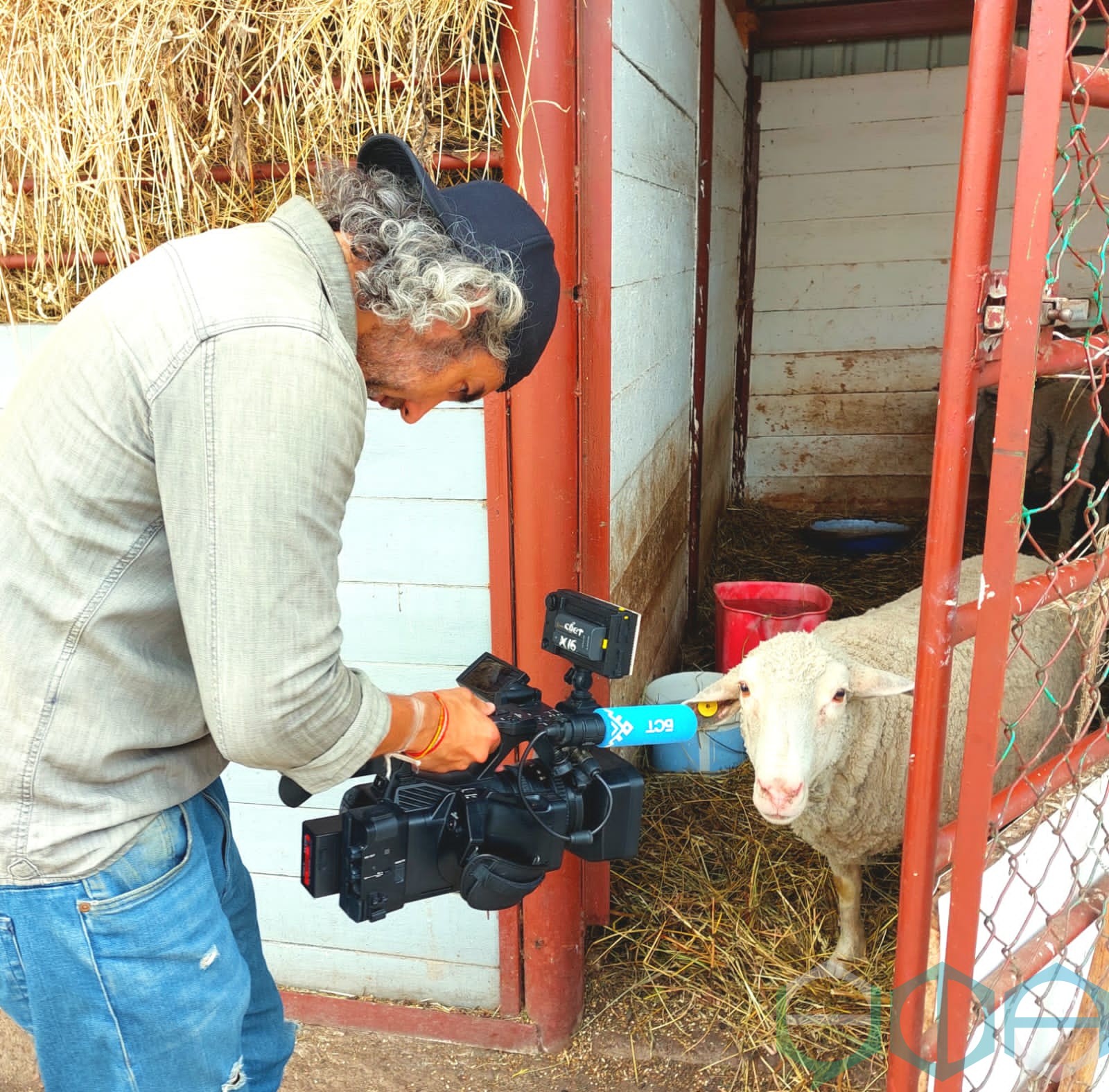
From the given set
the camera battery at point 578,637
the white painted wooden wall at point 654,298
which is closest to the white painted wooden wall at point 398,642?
the white painted wooden wall at point 654,298

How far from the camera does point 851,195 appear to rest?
21.5ft

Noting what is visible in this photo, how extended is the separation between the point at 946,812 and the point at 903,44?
5.51 metres

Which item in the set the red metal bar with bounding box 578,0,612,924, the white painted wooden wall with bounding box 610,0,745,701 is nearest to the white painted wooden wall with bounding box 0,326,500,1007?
the red metal bar with bounding box 578,0,612,924

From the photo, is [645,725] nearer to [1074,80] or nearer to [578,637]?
[578,637]

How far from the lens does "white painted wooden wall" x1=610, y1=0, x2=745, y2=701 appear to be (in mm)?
2641

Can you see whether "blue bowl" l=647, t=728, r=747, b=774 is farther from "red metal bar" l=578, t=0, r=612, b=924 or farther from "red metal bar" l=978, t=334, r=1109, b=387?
"red metal bar" l=978, t=334, r=1109, b=387

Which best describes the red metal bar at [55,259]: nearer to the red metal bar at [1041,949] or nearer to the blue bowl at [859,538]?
the red metal bar at [1041,949]

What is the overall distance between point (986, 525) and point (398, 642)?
4.86ft

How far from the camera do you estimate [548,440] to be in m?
2.21

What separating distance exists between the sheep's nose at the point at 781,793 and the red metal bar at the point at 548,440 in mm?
536

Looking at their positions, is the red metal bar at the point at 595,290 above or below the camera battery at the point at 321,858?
above

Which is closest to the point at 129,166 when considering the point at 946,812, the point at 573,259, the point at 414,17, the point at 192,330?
the point at 414,17

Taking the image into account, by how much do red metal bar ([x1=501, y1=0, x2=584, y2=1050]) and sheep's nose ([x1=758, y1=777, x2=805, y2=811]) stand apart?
0.54m

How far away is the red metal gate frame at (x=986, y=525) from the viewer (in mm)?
1130
